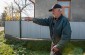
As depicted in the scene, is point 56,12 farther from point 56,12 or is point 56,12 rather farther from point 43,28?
point 43,28

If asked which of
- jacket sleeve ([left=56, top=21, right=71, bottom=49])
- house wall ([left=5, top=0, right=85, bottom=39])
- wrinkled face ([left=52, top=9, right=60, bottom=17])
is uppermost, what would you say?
wrinkled face ([left=52, top=9, right=60, bottom=17])

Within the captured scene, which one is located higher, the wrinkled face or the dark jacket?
the wrinkled face

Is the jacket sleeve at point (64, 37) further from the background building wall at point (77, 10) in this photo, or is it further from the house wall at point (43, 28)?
the background building wall at point (77, 10)

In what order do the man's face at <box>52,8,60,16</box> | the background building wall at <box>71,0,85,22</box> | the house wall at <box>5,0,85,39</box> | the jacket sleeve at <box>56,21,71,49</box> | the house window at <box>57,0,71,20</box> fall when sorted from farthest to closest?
1. the background building wall at <box>71,0,85,22</box>
2. the house window at <box>57,0,71,20</box>
3. the house wall at <box>5,0,85,39</box>
4. the man's face at <box>52,8,60,16</box>
5. the jacket sleeve at <box>56,21,71,49</box>

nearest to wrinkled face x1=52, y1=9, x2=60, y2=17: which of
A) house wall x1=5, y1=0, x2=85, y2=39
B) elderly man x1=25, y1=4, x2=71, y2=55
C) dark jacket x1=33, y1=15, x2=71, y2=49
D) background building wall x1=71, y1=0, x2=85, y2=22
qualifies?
elderly man x1=25, y1=4, x2=71, y2=55

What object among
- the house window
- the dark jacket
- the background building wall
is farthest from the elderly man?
the background building wall

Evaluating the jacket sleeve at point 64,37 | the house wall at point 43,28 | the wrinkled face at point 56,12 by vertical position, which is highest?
the wrinkled face at point 56,12

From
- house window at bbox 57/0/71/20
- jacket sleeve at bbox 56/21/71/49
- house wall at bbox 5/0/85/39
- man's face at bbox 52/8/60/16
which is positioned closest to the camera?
jacket sleeve at bbox 56/21/71/49

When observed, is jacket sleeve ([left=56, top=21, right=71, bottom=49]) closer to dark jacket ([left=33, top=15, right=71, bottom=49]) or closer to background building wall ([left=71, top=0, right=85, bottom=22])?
dark jacket ([left=33, top=15, right=71, bottom=49])

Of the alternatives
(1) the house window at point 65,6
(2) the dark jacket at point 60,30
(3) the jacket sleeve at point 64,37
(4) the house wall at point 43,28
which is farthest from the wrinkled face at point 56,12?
(1) the house window at point 65,6

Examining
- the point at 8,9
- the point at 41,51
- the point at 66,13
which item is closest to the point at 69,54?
the point at 41,51

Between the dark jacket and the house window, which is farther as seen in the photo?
the house window

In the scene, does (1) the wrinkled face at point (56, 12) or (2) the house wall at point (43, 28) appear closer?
(1) the wrinkled face at point (56, 12)

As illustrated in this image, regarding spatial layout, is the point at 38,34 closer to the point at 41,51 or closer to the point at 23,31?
the point at 23,31
